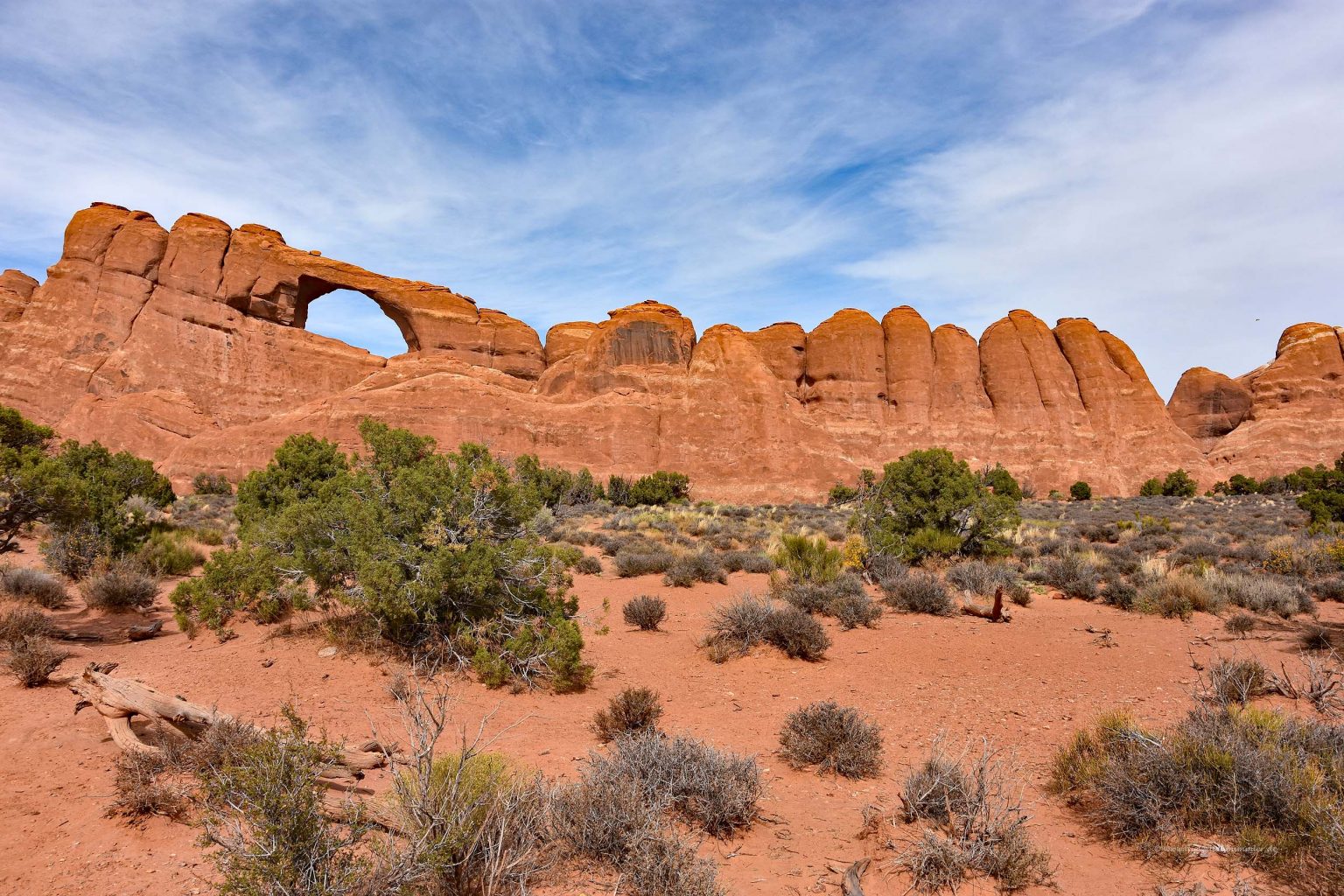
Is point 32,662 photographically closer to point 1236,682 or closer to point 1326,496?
point 1236,682

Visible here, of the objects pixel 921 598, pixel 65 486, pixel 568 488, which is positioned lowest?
pixel 921 598

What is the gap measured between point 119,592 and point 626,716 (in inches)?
329

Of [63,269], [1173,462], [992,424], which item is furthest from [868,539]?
[63,269]

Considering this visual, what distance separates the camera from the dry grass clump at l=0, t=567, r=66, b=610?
885 centimetres

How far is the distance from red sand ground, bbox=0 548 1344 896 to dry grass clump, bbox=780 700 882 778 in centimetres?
11

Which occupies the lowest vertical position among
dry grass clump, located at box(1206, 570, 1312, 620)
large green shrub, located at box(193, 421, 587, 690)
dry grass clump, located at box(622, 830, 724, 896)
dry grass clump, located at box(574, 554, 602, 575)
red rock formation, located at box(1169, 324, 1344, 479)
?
dry grass clump, located at box(574, 554, 602, 575)

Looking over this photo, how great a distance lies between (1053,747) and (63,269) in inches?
2493

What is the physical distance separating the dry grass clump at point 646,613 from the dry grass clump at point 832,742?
4.47m

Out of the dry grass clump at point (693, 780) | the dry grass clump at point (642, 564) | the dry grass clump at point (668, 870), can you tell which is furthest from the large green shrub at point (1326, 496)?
the dry grass clump at point (668, 870)

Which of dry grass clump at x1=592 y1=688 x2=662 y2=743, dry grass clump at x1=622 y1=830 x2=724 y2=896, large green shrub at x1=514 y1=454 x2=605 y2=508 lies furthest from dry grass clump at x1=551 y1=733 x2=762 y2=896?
large green shrub at x1=514 y1=454 x2=605 y2=508

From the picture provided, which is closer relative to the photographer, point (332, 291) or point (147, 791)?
point (147, 791)

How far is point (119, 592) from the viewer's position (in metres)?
9.34

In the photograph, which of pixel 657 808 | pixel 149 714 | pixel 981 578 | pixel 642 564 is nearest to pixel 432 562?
pixel 149 714

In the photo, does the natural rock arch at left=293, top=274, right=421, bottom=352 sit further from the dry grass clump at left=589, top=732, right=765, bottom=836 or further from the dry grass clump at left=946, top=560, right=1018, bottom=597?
the dry grass clump at left=589, top=732, right=765, bottom=836
